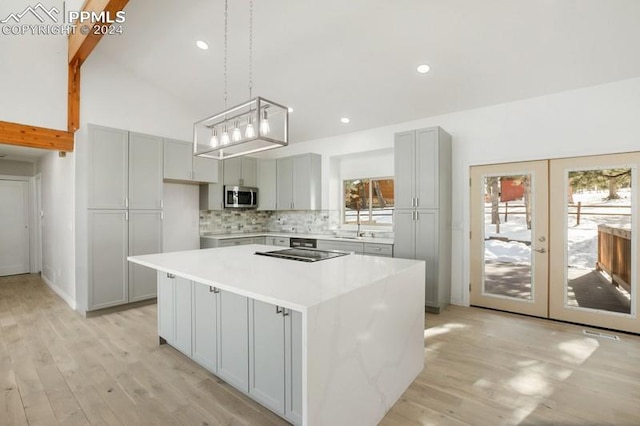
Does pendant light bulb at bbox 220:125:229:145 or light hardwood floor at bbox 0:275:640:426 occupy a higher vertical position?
pendant light bulb at bbox 220:125:229:145

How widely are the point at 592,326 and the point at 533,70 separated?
9.30ft

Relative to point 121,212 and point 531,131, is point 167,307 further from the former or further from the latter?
point 531,131

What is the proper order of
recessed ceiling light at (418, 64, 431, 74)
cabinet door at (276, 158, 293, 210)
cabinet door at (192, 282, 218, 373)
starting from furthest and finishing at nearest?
1. cabinet door at (276, 158, 293, 210)
2. recessed ceiling light at (418, 64, 431, 74)
3. cabinet door at (192, 282, 218, 373)

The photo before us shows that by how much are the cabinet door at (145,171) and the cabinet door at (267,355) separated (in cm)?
316

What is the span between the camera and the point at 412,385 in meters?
2.30

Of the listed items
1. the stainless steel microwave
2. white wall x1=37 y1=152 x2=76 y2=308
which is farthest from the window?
white wall x1=37 y1=152 x2=76 y2=308

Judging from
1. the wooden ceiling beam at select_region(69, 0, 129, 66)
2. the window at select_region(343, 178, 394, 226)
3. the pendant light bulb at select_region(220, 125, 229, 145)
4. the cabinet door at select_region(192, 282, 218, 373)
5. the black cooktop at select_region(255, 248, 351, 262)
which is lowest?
the cabinet door at select_region(192, 282, 218, 373)

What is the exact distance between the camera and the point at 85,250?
12.6ft

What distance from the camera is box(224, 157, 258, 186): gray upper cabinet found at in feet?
18.2

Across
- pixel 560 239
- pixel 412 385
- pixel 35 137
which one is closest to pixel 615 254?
pixel 560 239

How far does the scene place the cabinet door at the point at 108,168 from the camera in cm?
387

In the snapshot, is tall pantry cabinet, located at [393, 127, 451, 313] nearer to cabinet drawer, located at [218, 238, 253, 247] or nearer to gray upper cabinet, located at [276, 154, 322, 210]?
gray upper cabinet, located at [276, 154, 322, 210]

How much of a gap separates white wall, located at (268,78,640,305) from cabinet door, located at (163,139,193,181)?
3.03 meters

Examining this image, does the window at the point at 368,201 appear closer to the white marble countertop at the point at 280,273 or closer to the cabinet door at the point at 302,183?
the cabinet door at the point at 302,183
